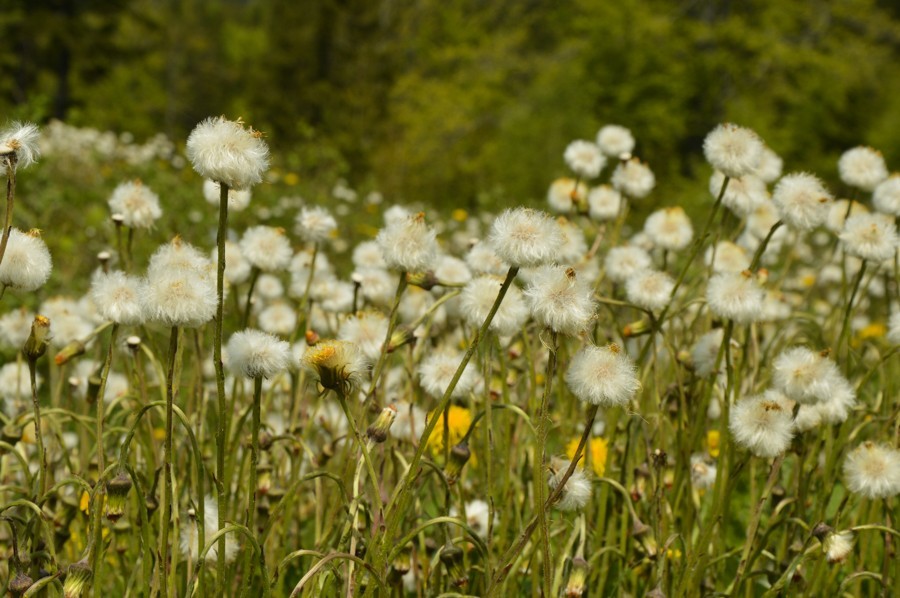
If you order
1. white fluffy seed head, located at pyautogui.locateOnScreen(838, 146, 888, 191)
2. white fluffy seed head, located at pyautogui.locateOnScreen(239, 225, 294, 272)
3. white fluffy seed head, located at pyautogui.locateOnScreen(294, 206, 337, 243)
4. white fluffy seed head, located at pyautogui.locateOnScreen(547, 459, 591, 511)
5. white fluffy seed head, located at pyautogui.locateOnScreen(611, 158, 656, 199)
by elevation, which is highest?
white fluffy seed head, located at pyautogui.locateOnScreen(611, 158, 656, 199)

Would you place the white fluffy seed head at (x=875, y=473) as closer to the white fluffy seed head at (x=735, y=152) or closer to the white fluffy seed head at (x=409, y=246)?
the white fluffy seed head at (x=735, y=152)

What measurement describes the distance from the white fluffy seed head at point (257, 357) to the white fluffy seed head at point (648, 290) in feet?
2.99

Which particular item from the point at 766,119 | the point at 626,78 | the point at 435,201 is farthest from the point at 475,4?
the point at 766,119

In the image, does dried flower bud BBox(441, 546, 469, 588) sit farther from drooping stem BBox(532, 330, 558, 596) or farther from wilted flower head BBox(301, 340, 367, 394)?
wilted flower head BBox(301, 340, 367, 394)

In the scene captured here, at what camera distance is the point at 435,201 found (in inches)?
851

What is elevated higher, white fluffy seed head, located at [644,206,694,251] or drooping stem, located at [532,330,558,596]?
white fluffy seed head, located at [644,206,694,251]

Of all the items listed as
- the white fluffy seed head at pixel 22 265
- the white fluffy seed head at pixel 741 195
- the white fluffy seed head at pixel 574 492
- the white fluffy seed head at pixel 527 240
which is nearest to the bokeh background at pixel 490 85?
the white fluffy seed head at pixel 741 195

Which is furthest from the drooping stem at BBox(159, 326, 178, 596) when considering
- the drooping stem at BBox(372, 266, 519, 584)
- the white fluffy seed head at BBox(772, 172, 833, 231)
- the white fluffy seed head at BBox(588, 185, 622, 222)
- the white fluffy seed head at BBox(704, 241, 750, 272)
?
the white fluffy seed head at BBox(588, 185, 622, 222)

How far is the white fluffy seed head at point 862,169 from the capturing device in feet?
7.34

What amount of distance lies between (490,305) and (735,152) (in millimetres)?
618

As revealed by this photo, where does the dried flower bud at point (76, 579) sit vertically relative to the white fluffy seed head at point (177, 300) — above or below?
below

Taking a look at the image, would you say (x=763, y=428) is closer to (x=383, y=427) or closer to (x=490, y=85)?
(x=383, y=427)

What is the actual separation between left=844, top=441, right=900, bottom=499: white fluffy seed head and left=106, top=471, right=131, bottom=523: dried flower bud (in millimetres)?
1145

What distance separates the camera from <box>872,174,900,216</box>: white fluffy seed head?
2092 mm
